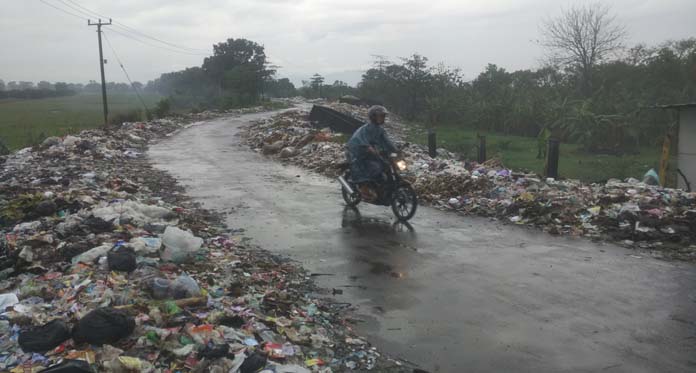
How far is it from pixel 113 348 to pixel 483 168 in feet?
31.9

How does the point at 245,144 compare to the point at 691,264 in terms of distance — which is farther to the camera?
the point at 245,144

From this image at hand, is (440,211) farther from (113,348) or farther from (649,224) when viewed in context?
(113,348)

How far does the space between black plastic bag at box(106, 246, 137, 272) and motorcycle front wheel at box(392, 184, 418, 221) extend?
438 cm

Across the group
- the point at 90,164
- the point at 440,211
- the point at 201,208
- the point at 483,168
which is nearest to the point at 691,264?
the point at 440,211

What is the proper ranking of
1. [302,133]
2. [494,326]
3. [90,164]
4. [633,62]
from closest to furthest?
[494,326] < [90,164] < [302,133] < [633,62]

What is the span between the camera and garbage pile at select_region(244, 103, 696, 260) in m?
7.31

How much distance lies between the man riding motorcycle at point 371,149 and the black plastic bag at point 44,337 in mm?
5564

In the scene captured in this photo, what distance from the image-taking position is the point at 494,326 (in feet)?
14.7

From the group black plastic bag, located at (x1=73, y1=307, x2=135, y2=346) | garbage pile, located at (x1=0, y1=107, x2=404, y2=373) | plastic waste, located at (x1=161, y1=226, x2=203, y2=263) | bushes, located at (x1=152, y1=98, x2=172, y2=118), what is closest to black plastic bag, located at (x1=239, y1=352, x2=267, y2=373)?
garbage pile, located at (x1=0, y1=107, x2=404, y2=373)

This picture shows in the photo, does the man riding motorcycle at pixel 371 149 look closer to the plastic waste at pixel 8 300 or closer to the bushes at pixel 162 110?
the plastic waste at pixel 8 300

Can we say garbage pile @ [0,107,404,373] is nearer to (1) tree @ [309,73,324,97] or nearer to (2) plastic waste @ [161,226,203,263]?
(2) plastic waste @ [161,226,203,263]

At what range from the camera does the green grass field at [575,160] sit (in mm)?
15767

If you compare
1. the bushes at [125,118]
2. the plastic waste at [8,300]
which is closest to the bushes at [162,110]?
the bushes at [125,118]

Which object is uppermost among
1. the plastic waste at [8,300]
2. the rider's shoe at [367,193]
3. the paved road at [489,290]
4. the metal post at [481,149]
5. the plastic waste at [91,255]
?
the metal post at [481,149]
